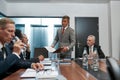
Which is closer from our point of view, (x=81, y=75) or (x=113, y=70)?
(x=113, y=70)

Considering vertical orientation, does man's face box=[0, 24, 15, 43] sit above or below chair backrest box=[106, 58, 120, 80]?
above

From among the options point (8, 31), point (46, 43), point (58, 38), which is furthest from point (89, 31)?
point (8, 31)

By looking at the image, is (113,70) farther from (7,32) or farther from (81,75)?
(7,32)

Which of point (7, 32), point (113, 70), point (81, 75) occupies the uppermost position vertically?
point (7, 32)

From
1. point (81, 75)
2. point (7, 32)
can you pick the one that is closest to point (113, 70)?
point (81, 75)

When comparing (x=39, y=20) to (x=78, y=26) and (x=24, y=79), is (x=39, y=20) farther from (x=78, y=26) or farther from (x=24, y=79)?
(x=24, y=79)

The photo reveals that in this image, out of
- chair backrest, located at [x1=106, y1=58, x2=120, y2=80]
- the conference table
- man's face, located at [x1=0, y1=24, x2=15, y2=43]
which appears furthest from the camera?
man's face, located at [x1=0, y1=24, x2=15, y2=43]

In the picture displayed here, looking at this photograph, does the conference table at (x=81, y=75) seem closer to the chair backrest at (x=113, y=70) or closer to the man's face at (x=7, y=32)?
the man's face at (x=7, y=32)

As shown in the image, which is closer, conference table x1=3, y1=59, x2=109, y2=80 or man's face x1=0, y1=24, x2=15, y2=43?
conference table x1=3, y1=59, x2=109, y2=80

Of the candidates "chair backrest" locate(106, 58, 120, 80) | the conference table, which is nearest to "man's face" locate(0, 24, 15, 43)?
the conference table

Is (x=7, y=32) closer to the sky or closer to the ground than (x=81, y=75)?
Result: closer to the sky

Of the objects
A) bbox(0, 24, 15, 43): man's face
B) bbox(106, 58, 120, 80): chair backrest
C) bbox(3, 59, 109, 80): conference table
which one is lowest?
bbox(3, 59, 109, 80): conference table

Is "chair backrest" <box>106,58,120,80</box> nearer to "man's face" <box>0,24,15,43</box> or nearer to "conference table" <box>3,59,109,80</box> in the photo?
"conference table" <box>3,59,109,80</box>

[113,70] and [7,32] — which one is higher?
[7,32]
